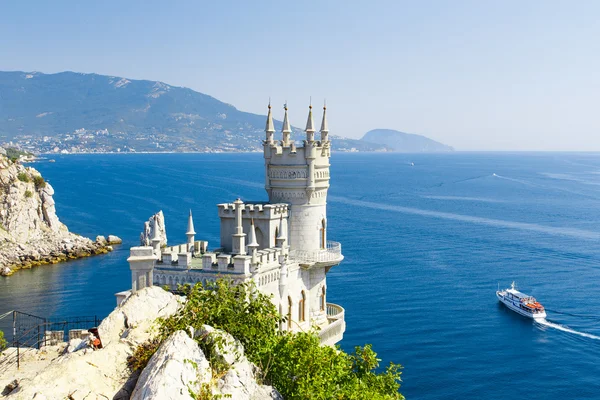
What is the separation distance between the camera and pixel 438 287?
70812 mm

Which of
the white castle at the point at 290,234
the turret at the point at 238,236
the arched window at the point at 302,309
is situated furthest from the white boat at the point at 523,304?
the turret at the point at 238,236

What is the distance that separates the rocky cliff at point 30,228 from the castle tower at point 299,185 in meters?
58.2

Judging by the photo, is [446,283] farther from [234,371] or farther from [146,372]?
[146,372]

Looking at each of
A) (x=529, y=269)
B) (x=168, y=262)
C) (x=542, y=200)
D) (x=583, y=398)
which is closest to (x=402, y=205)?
(x=542, y=200)

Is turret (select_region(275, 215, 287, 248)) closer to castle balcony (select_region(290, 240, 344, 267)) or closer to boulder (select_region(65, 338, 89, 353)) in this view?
castle balcony (select_region(290, 240, 344, 267))

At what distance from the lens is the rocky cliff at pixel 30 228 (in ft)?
281

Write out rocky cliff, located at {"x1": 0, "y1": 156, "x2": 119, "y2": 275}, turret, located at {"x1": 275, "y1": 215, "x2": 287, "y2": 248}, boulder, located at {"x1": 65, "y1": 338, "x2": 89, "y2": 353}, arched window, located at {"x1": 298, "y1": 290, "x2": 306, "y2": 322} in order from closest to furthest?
boulder, located at {"x1": 65, "y1": 338, "x2": 89, "y2": 353}, turret, located at {"x1": 275, "y1": 215, "x2": 287, "y2": 248}, arched window, located at {"x1": 298, "y1": 290, "x2": 306, "y2": 322}, rocky cliff, located at {"x1": 0, "y1": 156, "x2": 119, "y2": 275}

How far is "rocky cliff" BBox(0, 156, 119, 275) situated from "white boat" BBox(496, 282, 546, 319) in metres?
58.4

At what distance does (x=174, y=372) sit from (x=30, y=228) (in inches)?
3365

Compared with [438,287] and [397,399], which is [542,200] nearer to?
[438,287]

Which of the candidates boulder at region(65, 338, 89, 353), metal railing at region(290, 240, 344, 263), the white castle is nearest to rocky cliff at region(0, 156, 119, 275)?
the white castle

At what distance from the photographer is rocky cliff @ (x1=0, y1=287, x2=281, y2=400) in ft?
49.8

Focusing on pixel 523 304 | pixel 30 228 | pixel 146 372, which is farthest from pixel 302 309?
pixel 30 228

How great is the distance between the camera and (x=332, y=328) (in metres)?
38.3
